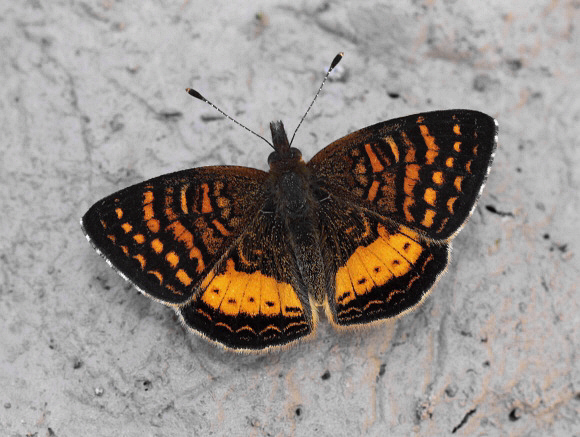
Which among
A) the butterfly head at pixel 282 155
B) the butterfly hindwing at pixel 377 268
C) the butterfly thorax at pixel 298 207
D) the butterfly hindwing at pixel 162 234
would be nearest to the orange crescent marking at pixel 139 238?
the butterfly hindwing at pixel 162 234

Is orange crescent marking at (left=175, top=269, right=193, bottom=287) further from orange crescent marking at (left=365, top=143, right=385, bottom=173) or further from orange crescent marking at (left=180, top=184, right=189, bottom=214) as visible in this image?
orange crescent marking at (left=365, top=143, right=385, bottom=173)

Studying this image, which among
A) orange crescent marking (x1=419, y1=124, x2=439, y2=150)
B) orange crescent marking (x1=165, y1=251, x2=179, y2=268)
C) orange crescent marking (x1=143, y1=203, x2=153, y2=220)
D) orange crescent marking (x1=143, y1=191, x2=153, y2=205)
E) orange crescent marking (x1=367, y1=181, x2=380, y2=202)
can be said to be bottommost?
orange crescent marking (x1=165, y1=251, x2=179, y2=268)

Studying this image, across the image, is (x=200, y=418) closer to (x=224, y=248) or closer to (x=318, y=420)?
(x=318, y=420)

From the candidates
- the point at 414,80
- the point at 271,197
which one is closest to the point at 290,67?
the point at 414,80

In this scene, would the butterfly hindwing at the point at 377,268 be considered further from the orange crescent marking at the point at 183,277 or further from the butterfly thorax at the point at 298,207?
the orange crescent marking at the point at 183,277

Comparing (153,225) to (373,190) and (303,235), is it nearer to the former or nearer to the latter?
(303,235)

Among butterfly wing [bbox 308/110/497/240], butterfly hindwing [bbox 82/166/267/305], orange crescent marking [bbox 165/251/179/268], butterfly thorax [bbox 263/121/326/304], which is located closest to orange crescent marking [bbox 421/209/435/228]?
butterfly wing [bbox 308/110/497/240]

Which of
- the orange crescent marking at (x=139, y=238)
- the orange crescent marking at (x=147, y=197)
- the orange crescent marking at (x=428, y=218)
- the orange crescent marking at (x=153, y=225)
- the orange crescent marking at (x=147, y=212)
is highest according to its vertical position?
the orange crescent marking at (x=428, y=218)
